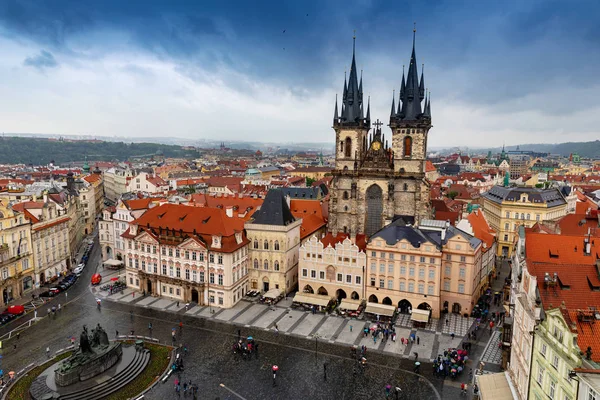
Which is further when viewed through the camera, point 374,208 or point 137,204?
point 137,204

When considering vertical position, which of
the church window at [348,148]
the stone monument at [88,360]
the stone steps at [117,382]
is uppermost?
the church window at [348,148]

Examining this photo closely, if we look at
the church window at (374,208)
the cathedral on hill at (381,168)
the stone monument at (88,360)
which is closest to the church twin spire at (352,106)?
the cathedral on hill at (381,168)

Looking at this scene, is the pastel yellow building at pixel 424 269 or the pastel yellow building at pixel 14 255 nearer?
the pastel yellow building at pixel 424 269

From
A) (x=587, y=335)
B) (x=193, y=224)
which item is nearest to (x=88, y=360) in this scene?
(x=193, y=224)

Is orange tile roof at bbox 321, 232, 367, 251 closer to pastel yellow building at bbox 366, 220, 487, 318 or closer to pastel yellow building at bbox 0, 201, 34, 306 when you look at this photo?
pastel yellow building at bbox 366, 220, 487, 318

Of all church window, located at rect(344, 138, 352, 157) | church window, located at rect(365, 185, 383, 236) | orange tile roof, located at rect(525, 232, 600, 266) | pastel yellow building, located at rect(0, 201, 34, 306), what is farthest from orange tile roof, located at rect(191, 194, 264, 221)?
→ orange tile roof, located at rect(525, 232, 600, 266)

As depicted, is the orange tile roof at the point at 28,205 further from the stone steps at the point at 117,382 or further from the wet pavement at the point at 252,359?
the stone steps at the point at 117,382

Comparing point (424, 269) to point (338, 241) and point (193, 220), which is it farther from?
point (193, 220)
